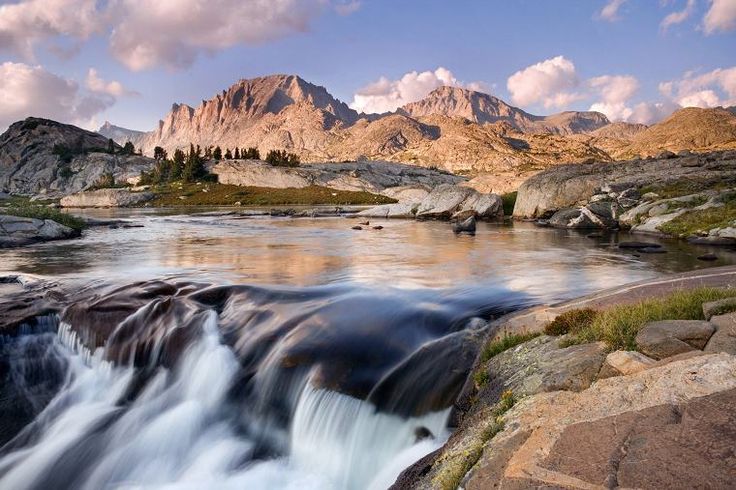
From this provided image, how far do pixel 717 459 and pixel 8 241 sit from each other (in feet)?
130

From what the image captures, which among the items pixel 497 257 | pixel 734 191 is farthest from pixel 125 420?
pixel 734 191

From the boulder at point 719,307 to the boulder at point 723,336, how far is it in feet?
1.00

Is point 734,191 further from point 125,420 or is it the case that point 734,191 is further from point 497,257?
point 125,420

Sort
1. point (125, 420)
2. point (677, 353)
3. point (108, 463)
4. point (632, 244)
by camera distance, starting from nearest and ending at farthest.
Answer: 1. point (677, 353)
2. point (108, 463)
3. point (125, 420)
4. point (632, 244)

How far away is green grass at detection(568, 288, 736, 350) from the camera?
299 inches

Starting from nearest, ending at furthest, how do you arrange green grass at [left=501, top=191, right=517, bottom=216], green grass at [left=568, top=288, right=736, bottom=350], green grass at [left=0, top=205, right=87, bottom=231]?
green grass at [left=568, top=288, right=736, bottom=350], green grass at [left=0, top=205, right=87, bottom=231], green grass at [left=501, top=191, right=517, bottom=216]

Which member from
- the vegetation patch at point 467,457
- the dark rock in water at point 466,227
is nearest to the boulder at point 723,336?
the vegetation patch at point 467,457

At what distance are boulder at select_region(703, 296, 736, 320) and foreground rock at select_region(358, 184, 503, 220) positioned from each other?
47518mm

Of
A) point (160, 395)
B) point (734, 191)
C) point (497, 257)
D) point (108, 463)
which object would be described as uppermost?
point (734, 191)

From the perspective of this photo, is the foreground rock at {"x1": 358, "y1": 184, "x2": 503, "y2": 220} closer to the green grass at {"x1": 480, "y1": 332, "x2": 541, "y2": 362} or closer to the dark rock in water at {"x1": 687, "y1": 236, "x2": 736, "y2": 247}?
the dark rock in water at {"x1": 687, "y1": 236, "x2": 736, "y2": 247}

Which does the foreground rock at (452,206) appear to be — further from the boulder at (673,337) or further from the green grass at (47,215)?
the boulder at (673,337)

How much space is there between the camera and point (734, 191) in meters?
34.7

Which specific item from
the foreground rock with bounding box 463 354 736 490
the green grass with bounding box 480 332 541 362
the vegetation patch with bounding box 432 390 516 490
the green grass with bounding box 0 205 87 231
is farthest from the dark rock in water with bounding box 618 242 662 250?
the green grass with bounding box 0 205 87 231

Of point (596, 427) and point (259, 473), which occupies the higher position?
point (596, 427)
